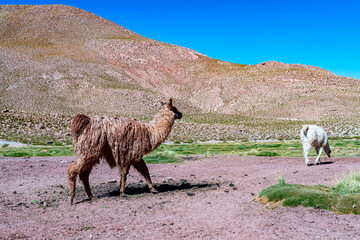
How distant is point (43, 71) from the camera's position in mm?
74625

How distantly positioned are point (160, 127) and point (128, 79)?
3035 inches

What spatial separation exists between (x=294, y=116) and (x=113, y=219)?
62664mm

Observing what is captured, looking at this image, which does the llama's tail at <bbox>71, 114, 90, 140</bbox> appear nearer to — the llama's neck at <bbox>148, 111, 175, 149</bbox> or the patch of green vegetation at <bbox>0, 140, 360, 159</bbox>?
the llama's neck at <bbox>148, 111, 175, 149</bbox>

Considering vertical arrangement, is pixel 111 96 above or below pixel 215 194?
above

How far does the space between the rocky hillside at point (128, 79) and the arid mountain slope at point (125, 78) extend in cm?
21

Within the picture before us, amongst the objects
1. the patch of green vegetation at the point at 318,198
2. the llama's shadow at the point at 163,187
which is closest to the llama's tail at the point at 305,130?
the llama's shadow at the point at 163,187

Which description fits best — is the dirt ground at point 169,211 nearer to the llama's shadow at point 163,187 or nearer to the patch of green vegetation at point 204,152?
the llama's shadow at point 163,187

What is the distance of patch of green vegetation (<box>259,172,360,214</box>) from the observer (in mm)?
6578

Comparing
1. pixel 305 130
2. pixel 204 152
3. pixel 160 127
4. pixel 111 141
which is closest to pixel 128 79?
pixel 204 152

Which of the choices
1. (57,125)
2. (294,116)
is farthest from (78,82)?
(294,116)

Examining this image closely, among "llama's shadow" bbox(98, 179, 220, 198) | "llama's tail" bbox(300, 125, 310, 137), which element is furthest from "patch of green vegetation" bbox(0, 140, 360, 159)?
"llama's shadow" bbox(98, 179, 220, 198)

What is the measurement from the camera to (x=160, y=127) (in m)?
9.49

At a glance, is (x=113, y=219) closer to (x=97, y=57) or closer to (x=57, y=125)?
(x=57, y=125)

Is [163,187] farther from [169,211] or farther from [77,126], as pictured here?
[77,126]
